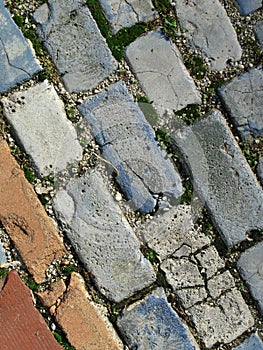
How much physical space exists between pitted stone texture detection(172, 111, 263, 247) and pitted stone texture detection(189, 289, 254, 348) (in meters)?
0.31

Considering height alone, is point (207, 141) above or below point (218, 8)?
below

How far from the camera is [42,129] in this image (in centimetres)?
281

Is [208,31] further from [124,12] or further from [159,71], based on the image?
[124,12]

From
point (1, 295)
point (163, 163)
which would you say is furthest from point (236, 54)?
point (1, 295)

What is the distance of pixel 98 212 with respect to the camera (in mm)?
2828

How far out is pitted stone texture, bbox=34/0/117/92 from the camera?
2.85 meters

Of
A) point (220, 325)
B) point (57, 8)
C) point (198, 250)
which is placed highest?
point (57, 8)

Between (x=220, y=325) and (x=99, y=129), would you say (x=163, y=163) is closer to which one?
(x=99, y=129)

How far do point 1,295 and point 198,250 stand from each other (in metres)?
1.03

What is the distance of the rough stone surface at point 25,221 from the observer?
9.15 feet

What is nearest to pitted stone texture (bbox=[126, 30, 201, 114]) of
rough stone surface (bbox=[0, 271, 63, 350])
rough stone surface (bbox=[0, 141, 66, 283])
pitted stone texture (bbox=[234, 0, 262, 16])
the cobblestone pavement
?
the cobblestone pavement

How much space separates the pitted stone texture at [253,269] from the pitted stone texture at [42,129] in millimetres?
1031

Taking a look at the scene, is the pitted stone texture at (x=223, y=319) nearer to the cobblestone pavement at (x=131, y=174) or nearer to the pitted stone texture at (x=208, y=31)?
the cobblestone pavement at (x=131, y=174)

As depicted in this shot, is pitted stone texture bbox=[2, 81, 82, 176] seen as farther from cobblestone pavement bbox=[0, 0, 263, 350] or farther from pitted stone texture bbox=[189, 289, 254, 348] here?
pitted stone texture bbox=[189, 289, 254, 348]
